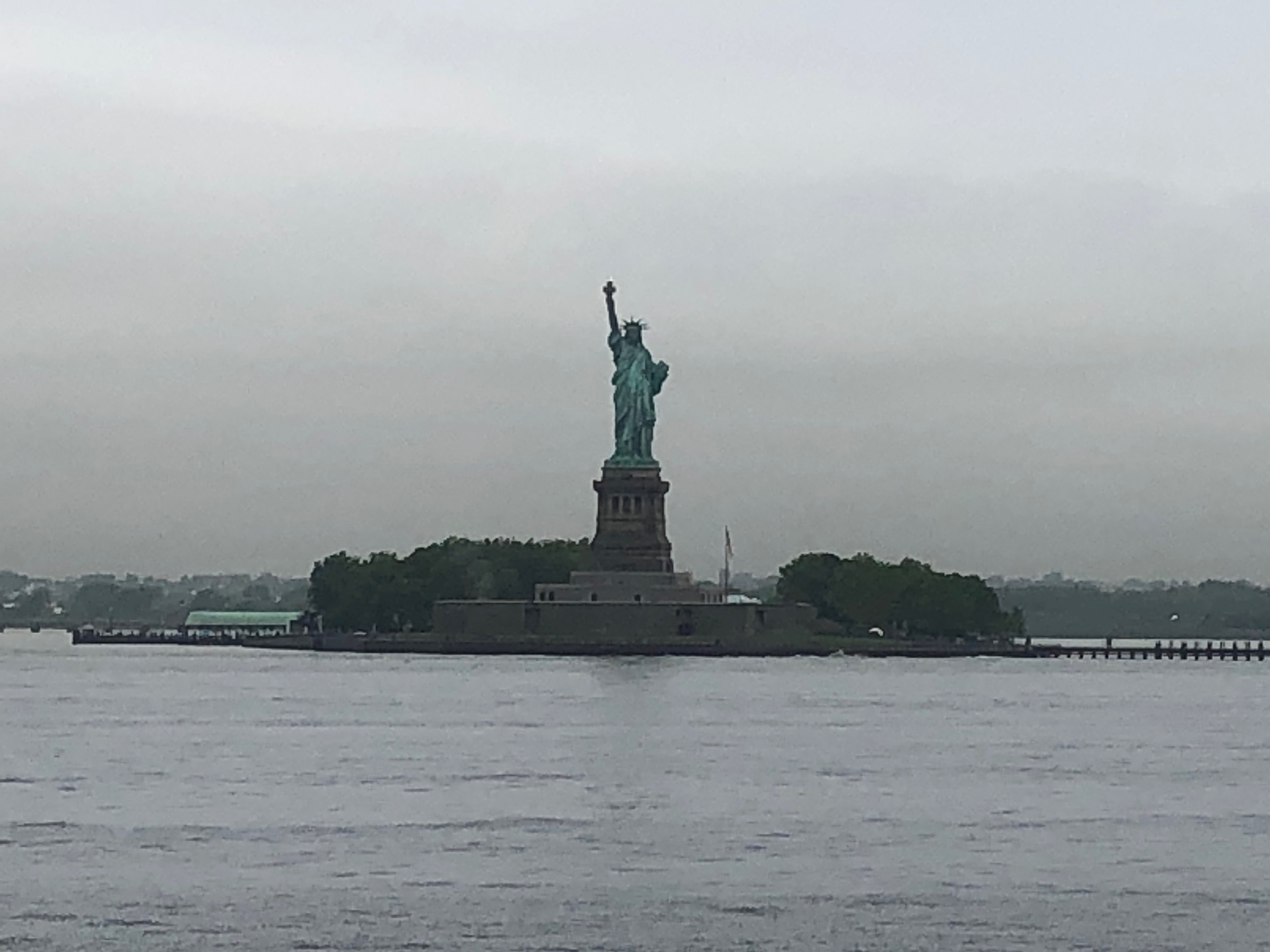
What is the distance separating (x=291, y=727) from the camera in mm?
59312

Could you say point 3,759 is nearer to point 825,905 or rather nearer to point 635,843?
point 635,843

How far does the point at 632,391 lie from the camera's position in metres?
109

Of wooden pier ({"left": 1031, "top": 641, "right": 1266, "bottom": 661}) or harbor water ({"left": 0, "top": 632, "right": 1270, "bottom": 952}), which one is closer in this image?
harbor water ({"left": 0, "top": 632, "right": 1270, "bottom": 952})

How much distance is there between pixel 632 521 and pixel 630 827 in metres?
72.2

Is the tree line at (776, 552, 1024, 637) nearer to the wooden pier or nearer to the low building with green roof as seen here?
the wooden pier

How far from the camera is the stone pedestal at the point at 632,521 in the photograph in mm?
109188

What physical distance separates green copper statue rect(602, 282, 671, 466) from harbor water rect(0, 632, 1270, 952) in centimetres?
3787

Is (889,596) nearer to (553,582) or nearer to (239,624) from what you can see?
(553,582)

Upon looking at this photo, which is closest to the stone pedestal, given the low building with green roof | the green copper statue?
the green copper statue

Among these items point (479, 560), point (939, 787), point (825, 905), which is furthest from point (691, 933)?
point (479, 560)

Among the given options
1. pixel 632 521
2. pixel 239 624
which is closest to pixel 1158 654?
pixel 632 521

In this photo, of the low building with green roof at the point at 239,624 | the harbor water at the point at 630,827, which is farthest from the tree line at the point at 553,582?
the harbor water at the point at 630,827

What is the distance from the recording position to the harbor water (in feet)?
93.8

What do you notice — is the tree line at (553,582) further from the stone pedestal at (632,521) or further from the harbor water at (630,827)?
the harbor water at (630,827)
